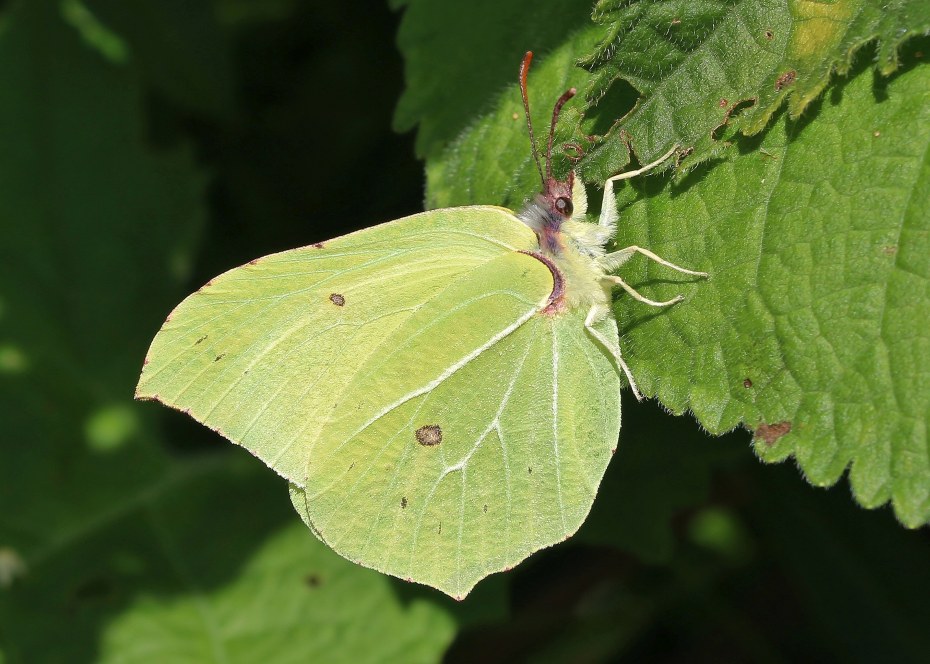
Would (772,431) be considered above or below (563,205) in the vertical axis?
below

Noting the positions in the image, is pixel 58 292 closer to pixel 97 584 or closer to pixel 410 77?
pixel 97 584

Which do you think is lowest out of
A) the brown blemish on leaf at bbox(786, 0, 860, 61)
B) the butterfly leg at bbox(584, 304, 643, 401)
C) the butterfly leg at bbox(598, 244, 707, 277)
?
the butterfly leg at bbox(584, 304, 643, 401)

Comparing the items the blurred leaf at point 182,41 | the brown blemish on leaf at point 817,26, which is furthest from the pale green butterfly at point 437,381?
the blurred leaf at point 182,41

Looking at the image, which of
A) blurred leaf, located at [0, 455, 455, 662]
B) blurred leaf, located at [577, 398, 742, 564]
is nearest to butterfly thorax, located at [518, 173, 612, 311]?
blurred leaf, located at [577, 398, 742, 564]

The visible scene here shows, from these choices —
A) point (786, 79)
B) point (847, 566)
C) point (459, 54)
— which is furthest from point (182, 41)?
point (847, 566)

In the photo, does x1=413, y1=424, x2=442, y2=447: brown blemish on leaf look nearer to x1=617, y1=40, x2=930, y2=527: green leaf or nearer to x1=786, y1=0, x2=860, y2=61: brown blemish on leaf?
x1=617, y1=40, x2=930, y2=527: green leaf

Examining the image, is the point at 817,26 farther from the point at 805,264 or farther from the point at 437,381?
the point at 437,381

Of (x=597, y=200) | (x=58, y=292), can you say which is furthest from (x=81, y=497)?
(x=597, y=200)
